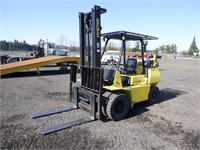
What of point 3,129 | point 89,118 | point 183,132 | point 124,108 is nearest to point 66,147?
point 89,118

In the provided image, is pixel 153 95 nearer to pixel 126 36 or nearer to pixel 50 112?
pixel 126 36

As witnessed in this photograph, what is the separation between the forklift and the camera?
4.71 metres

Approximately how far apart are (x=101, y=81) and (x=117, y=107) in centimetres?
98

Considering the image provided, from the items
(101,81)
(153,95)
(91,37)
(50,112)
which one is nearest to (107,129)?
(101,81)

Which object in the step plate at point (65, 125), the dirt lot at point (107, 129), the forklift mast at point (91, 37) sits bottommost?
the dirt lot at point (107, 129)

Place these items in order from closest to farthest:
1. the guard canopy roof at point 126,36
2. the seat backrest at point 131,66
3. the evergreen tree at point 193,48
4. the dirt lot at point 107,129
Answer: the dirt lot at point 107,129, the guard canopy roof at point 126,36, the seat backrest at point 131,66, the evergreen tree at point 193,48

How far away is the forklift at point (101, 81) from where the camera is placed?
15.5 ft

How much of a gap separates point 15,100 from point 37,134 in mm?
3042

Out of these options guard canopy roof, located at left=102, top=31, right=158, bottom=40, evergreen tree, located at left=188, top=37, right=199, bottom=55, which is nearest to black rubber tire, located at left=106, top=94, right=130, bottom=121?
guard canopy roof, located at left=102, top=31, right=158, bottom=40

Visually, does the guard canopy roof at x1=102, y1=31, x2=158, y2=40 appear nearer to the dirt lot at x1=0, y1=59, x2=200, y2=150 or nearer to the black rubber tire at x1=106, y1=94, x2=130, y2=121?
the black rubber tire at x1=106, y1=94, x2=130, y2=121

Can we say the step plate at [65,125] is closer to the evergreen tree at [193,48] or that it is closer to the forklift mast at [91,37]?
the forklift mast at [91,37]

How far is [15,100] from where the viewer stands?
252 inches

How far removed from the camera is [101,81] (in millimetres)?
4473

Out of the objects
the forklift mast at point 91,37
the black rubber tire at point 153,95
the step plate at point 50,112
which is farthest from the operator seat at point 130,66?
the step plate at point 50,112
